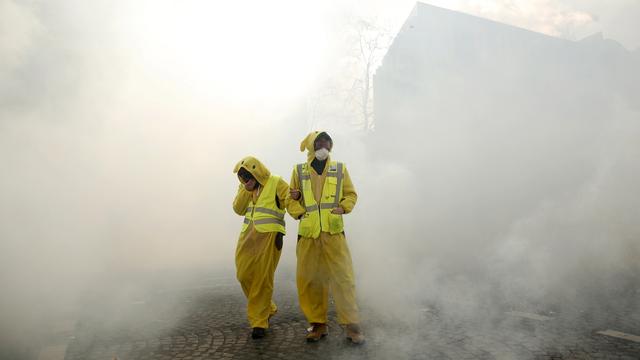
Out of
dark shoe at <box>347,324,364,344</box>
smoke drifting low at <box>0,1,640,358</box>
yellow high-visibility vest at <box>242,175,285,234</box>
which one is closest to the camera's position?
dark shoe at <box>347,324,364,344</box>

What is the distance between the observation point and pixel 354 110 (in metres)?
19.4

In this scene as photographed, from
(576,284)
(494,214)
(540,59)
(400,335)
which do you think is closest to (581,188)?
(494,214)

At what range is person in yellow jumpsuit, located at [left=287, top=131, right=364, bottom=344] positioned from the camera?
359 centimetres

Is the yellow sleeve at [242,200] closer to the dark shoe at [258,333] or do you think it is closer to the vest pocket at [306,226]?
the vest pocket at [306,226]

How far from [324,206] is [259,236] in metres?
0.73

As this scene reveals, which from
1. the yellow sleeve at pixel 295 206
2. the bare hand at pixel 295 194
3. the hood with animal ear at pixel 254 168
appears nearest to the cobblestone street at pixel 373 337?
the yellow sleeve at pixel 295 206

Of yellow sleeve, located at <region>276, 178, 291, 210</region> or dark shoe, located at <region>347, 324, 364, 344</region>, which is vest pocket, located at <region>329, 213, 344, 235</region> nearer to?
yellow sleeve, located at <region>276, 178, 291, 210</region>

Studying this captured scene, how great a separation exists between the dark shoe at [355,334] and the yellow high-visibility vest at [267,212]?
1094 mm

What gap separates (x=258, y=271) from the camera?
156 inches

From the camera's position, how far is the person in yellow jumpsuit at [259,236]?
3910 mm

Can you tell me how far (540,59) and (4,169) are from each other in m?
10.2

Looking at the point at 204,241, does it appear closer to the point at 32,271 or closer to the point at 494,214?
the point at 32,271

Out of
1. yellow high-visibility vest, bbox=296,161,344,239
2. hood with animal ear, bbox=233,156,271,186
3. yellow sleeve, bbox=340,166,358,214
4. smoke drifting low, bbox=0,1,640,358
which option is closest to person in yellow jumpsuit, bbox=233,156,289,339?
hood with animal ear, bbox=233,156,271,186

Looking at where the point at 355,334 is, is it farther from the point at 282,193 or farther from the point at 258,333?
the point at 282,193
